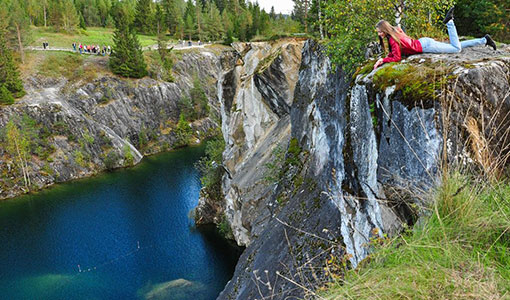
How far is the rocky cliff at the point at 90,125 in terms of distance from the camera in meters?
50.1

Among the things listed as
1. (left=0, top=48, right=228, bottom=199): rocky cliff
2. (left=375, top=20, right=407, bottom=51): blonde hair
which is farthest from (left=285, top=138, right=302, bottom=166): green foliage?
(left=0, top=48, right=228, bottom=199): rocky cliff

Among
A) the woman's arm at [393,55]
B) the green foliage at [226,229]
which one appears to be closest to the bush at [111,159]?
the green foliage at [226,229]

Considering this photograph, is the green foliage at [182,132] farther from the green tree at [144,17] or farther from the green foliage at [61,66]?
the green tree at [144,17]

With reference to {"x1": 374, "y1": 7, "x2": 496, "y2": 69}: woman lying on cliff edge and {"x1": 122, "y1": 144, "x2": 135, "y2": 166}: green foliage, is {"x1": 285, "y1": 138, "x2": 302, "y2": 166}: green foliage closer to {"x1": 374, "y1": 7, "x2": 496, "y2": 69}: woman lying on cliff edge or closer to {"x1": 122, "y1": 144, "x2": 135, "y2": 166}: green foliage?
A: {"x1": 374, "y1": 7, "x2": 496, "y2": 69}: woman lying on cliff edge

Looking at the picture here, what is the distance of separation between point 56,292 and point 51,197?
22012mm

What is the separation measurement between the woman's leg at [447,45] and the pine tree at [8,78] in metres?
58.8

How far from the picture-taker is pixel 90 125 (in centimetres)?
5691

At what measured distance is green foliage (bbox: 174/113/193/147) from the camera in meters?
65.7

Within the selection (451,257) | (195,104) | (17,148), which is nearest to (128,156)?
(17,148)

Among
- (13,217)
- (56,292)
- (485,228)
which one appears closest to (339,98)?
(485,228)

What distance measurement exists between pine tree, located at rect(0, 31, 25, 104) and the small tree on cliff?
14.9 meters

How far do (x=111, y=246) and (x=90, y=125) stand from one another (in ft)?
101

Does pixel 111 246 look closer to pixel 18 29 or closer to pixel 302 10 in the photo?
pixel 302 10

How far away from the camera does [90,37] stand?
8044 cm
